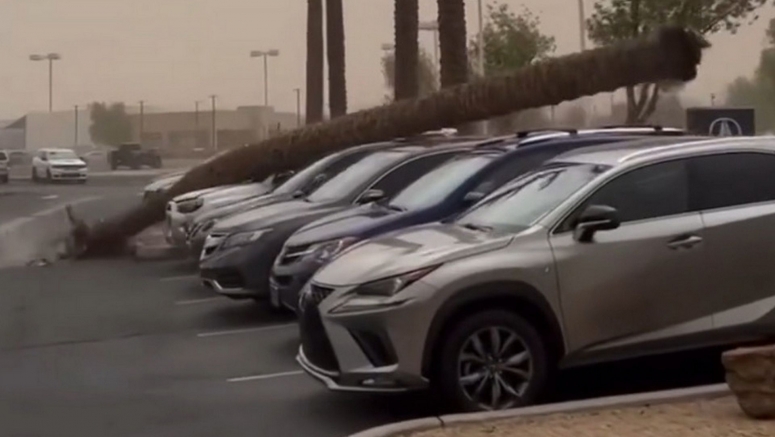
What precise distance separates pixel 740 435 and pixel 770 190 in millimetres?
2429

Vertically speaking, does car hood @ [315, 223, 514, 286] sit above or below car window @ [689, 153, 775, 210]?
below

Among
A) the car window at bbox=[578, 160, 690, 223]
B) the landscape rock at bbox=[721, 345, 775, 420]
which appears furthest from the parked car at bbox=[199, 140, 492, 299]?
the landscape rock at bbox=[721, 345, 775, 420]

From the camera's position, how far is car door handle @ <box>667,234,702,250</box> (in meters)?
9.03

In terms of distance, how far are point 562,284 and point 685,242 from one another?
90cm

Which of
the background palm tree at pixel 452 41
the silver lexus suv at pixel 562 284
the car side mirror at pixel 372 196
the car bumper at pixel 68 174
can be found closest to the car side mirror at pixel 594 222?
the silver lexus suv at pixel 562 284

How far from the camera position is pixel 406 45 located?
25.5 metres

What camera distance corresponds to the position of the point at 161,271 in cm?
2044

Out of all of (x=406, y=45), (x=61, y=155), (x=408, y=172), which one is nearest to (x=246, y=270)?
(x=408, y=172)

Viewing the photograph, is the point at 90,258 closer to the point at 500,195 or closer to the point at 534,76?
the point at 534,76

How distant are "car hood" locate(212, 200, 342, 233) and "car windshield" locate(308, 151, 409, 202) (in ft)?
0.79

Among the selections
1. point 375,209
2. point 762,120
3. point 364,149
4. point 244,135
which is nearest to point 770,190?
point 375,209

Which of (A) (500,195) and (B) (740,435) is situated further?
(A) (500,195)

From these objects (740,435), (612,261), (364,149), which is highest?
(364,149)

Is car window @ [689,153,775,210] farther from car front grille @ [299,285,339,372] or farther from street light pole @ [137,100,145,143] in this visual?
street light pole @ [137,100,145,143]
